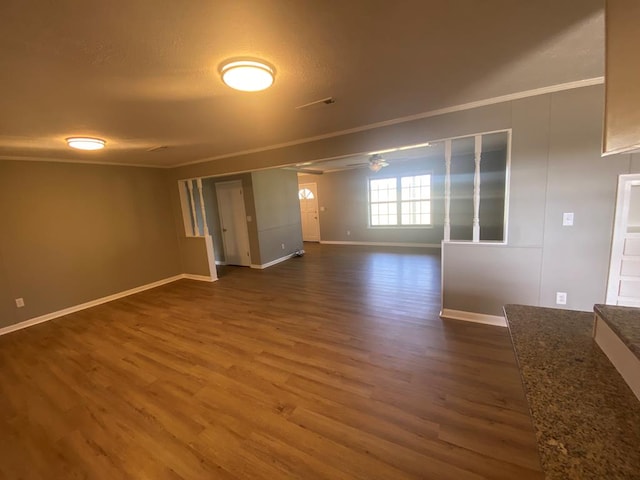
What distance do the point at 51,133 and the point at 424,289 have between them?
16.5ft

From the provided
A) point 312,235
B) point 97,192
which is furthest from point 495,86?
point 312,235

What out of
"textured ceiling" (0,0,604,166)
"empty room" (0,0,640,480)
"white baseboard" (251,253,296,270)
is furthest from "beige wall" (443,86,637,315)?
"white baseboard" (251,253,296,270)

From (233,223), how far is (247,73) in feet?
16.7

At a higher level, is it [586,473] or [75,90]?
[75,90]

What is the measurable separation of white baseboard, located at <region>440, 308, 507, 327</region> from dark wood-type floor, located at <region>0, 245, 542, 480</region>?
0.16 metres

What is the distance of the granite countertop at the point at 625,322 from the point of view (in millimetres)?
887

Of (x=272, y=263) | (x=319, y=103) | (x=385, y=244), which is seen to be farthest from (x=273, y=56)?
(x=385, y=244)

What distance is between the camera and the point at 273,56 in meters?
1.58

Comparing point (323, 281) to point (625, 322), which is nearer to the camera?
point (625, 322)

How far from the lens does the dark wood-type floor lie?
1562 millimetres

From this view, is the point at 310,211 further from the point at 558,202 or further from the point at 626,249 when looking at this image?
the point at 626,249

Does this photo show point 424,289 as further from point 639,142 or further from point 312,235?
point 312,235

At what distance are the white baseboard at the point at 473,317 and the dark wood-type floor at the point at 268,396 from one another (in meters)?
0.16

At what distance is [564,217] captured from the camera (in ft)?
8.35
